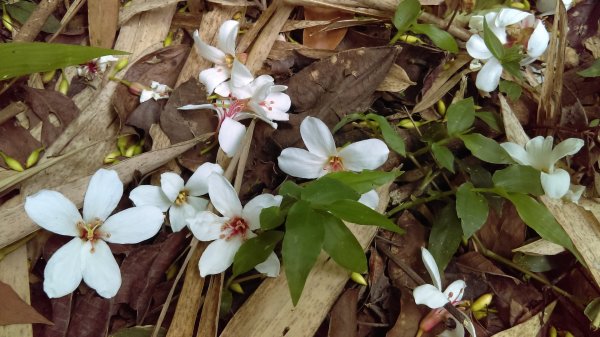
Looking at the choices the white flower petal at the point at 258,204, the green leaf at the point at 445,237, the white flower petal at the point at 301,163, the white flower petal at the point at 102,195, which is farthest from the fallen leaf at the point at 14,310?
the green leaf at the point at 445,237

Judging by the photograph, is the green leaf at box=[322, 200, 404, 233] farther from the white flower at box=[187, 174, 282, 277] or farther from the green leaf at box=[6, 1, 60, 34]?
the green leaf at box=[6, 1, 60, 34]

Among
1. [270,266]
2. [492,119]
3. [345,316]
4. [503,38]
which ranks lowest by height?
[345,316]

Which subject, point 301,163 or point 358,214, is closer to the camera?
point 358,214

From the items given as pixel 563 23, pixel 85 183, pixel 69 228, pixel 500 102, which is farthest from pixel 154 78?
pixel 563 23

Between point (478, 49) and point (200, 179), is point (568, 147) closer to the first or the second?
point (478, 49)

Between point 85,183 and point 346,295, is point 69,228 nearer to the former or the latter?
point 85,183

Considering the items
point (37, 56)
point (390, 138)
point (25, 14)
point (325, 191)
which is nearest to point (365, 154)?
point (390, 138)

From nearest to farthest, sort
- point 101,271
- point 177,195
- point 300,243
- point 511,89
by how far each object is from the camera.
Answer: point 300,243
point 101,271
point 177,195
point 511,89
